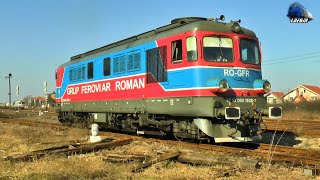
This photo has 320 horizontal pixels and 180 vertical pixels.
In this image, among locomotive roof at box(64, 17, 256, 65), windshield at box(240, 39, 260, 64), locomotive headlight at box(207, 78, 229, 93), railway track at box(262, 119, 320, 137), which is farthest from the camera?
railway track at box(262, 119, 320, 137)

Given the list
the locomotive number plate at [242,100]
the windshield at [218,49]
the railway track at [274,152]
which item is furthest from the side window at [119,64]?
the locomotive number plate at [242,100]

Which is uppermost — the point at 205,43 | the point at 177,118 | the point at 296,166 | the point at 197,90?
the point at 205,43

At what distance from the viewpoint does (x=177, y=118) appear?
40.5 feet

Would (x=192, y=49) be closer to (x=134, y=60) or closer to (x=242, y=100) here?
(x=242, y=100)

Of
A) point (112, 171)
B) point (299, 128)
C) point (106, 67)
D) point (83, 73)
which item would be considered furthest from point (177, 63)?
point (299, 128)

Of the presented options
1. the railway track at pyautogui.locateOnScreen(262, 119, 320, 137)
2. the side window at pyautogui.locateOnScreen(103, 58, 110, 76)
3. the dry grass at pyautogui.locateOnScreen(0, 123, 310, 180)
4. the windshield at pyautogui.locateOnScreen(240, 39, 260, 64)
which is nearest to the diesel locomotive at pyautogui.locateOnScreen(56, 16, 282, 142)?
the windshield at pyautogui.locateOnScreen(240, 39, 260, 64)

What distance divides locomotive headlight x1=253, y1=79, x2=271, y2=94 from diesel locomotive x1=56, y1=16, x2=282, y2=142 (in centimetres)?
3

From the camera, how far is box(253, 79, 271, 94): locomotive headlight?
→ 11781mm

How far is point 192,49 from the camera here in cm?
1123

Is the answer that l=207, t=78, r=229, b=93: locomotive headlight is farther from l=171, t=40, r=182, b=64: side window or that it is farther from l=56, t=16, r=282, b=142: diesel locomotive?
l=171, t=40, r=182, b=64: side window

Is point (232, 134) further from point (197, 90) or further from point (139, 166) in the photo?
point (139, 166)

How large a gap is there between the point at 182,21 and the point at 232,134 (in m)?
4.21

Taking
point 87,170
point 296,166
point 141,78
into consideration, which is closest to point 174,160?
point 87,170

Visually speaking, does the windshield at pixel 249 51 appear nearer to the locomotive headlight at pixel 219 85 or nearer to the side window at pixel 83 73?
the locomotive headlight at pixel 219 85
